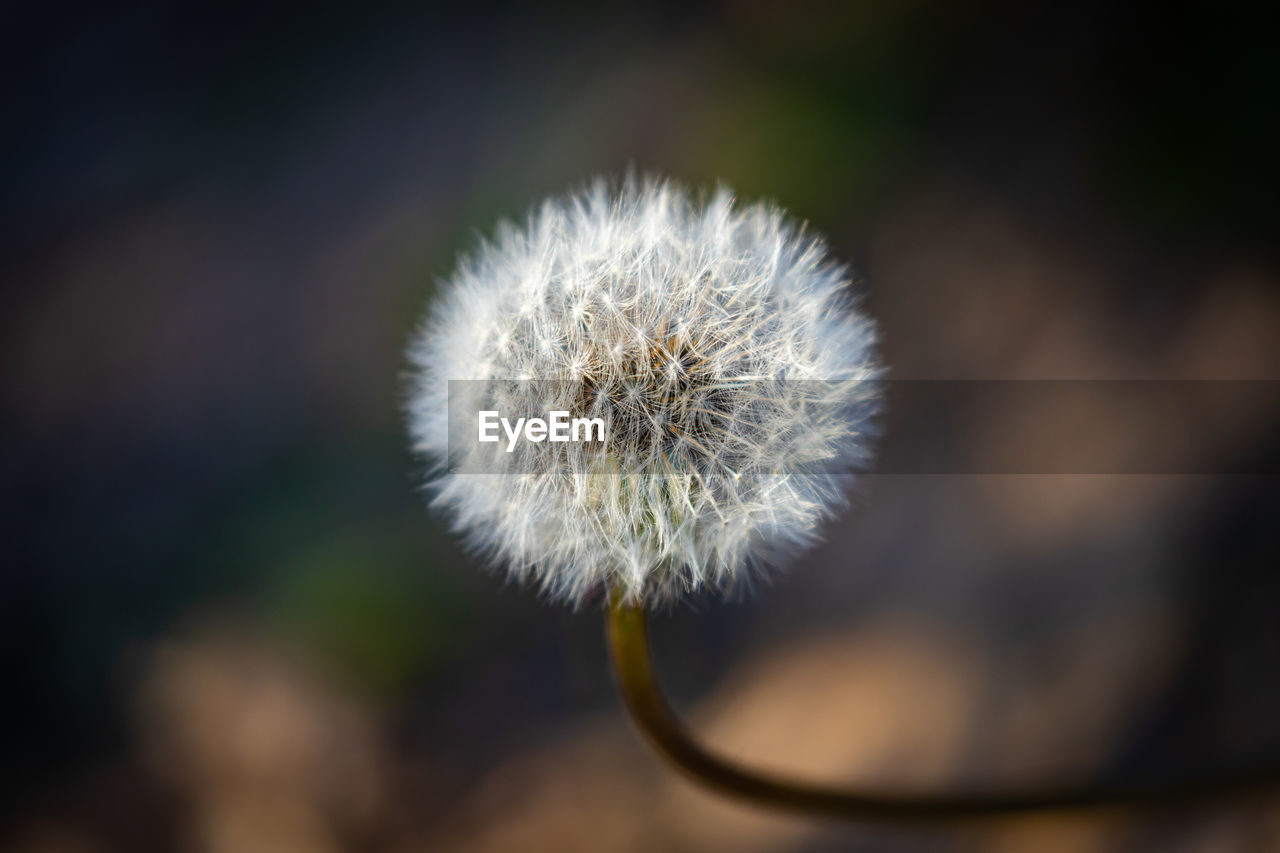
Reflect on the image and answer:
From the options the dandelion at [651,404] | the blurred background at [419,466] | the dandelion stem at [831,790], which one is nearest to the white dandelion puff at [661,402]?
the dandelion at [651,404]

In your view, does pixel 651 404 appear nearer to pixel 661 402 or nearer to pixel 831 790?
pixel 661 402

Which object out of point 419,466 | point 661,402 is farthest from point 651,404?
point 419,466

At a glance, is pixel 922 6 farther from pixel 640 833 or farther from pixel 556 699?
pixel 640 833

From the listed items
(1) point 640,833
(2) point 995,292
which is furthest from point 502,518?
(2) point 995,292

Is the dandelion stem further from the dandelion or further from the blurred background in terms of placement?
the blurred background

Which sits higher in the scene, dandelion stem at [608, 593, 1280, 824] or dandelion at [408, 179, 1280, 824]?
dandelion at [408, 179, 1280, 824]

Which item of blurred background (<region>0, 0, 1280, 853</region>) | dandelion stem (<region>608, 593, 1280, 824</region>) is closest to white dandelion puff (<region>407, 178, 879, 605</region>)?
dandelion stem (<region>608, 593, 1280, 824</region>)

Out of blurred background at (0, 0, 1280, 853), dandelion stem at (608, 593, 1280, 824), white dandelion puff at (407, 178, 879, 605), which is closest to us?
white dandelion puff at (407, 178, 879, 605)
